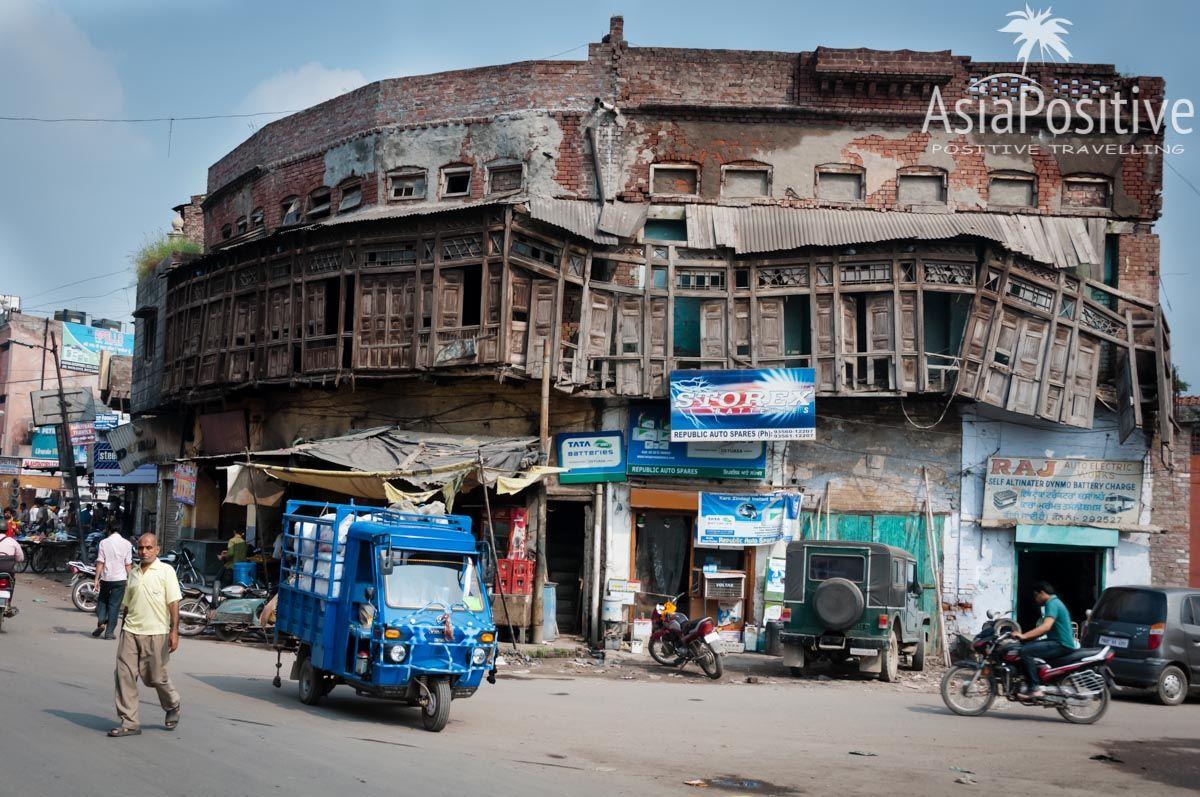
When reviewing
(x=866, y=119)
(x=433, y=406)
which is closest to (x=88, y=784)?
(x=433, y=406)

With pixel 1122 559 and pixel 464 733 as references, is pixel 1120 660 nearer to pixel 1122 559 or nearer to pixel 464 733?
pixel 1122 559

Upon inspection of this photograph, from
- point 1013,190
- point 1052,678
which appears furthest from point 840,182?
point 1052,678

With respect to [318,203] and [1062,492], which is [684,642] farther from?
[318,203]

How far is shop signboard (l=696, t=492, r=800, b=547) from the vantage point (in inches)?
856

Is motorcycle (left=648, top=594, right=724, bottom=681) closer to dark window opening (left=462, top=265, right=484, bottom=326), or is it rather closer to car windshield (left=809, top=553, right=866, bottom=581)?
car windshield (left=809, top=553, right=866, bottom=581)

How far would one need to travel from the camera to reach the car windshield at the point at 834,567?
17062 mm

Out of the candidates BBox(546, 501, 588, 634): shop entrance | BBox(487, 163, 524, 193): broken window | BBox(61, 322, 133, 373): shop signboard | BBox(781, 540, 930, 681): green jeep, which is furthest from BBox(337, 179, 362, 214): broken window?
BBox(61, 322, 133, 373): shop signboard

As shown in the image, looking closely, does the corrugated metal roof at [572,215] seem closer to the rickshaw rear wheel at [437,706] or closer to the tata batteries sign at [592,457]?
the tata batteries sign at [592,457]

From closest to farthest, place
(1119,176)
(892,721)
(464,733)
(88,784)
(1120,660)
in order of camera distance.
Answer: (88,784)
(464,733)
(892,721)
(1120,660)
(1119,176)

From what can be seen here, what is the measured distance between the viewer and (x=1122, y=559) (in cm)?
2189

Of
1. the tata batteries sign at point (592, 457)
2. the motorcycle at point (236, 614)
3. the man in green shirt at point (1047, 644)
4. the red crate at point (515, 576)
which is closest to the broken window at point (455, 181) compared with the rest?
the tata batteries sign at point (592, 457)

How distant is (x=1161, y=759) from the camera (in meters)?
10.4

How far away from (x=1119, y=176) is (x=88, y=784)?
2206cm

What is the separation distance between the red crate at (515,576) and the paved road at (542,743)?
15.4 ft
